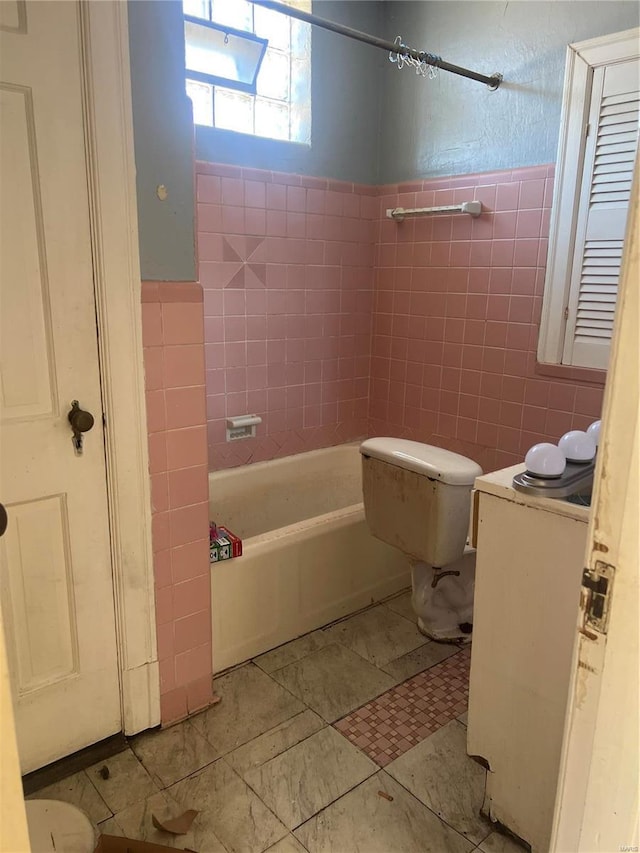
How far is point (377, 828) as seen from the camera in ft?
4.95

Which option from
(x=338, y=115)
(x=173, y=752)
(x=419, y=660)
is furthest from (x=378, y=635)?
(x=338, y=115)

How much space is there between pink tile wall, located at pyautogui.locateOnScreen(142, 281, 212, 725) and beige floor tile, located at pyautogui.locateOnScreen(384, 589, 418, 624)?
2.89 ft

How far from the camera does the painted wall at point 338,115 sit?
8.52 ft

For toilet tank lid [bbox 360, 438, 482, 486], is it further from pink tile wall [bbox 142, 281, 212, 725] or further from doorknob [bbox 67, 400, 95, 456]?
doorknob [bbox 67, 400, 95, 456]

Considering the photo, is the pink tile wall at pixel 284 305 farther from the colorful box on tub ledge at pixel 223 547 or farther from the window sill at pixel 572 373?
the window sill at pixel 572 373

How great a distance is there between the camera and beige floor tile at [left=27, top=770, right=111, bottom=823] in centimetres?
153

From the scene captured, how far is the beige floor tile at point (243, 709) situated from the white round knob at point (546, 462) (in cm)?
112

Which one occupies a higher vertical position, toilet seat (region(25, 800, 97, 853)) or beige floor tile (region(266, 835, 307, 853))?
toilet seat (region(25, 800, 97, 853))

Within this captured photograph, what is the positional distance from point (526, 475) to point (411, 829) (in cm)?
93

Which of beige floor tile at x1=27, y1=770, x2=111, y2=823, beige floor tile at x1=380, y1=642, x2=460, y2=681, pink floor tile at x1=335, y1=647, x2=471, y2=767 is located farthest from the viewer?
beige floor tile at x1=380, y1=642, x2=460, y2=681

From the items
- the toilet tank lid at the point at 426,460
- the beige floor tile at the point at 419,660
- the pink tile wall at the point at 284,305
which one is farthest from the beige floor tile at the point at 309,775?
the pink tile wall at the point at 284,305

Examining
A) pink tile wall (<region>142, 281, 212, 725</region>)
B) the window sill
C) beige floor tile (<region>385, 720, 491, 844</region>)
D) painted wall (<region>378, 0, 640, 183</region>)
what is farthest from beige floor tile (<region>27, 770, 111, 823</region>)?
painted wall (<region>378, 0, 640, 183</region>)

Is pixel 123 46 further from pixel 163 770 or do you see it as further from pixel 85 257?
pixel 163 770

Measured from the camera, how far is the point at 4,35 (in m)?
1.28
